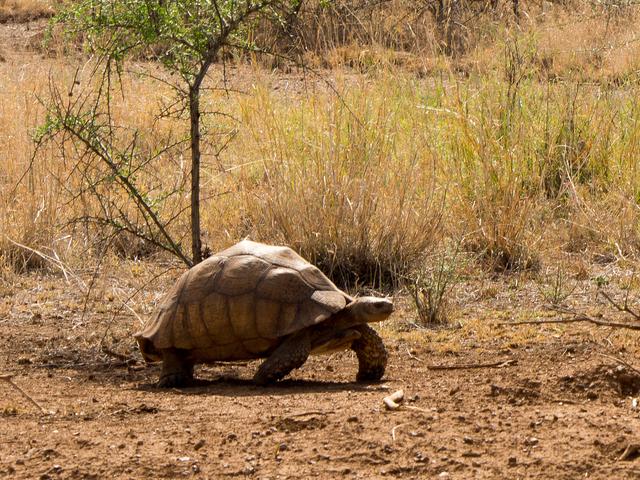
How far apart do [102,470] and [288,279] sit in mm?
1648

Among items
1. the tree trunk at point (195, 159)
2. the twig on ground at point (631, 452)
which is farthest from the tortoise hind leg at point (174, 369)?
the twig on ground at point (631, 452)

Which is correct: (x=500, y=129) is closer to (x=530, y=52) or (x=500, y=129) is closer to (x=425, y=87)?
(x=530, y=52)

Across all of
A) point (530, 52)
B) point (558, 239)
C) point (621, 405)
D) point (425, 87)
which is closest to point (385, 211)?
point (558, 239)

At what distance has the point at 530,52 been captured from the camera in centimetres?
839

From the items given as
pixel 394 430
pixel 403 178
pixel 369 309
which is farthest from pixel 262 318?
pixel 403 178

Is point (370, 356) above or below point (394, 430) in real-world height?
below

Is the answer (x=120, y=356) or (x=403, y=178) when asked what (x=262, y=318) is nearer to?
(x=120, y=356)

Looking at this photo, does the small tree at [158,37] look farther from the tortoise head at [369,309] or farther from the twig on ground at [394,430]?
the twig on ground at [394,430]

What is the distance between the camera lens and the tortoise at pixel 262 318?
4934mm

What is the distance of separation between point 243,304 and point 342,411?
1038mm

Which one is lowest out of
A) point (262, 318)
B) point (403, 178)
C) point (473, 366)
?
point (473, 366)

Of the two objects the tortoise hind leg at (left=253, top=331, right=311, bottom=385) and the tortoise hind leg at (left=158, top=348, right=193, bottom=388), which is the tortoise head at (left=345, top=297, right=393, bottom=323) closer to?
the tortoise hind leg at (left=253, top=331, right=311, bottom=385)

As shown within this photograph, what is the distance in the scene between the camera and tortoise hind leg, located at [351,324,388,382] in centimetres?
500

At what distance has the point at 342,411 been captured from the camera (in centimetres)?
405
